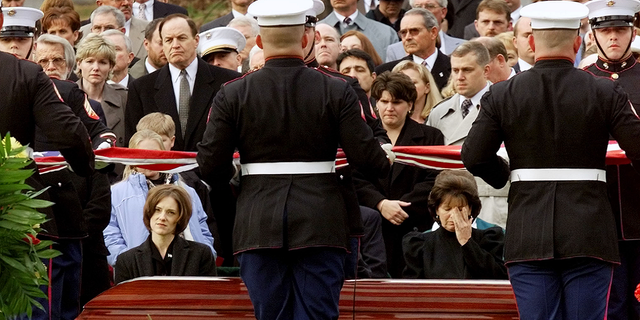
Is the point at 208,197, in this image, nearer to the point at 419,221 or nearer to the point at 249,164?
the point at 419,221

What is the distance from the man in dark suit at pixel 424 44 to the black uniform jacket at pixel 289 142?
4058 millimetres

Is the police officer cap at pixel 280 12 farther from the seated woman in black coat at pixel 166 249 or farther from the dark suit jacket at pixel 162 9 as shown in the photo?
the dark suit jacket at pixel 162 9

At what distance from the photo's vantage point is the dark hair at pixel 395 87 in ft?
26.8

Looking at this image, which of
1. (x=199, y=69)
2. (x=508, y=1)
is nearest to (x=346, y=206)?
(x=199, y=69)

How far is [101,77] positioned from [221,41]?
976mm

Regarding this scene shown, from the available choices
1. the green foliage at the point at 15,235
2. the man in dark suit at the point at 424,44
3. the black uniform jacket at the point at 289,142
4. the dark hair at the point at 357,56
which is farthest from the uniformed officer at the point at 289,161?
the man in dark suit at the point at 424,44

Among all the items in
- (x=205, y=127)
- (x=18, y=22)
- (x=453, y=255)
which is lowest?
(x=453, y=255)

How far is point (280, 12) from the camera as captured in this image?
5.71 metres

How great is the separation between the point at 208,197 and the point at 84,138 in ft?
6.03

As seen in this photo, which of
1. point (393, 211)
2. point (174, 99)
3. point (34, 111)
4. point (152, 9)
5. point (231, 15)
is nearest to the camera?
point (34, 111)

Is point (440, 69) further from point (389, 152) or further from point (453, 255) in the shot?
point (389, 152)

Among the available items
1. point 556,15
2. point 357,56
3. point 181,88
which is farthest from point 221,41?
point 556,15

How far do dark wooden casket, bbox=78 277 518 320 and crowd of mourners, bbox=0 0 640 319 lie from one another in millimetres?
196

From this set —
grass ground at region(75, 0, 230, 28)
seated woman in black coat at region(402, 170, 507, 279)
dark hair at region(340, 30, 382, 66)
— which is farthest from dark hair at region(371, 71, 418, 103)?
grass ground at region(75, 0, 230, 28)
